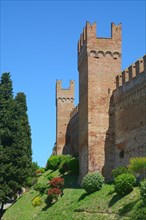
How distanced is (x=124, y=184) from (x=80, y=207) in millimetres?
3920

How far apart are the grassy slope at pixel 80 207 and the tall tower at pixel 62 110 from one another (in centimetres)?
2060

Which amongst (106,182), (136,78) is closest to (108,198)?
(106,182)

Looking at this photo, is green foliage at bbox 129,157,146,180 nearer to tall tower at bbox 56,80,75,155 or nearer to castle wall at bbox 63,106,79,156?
castle wall at bbox 63,106,79,156

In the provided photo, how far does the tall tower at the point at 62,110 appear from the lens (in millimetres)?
62719

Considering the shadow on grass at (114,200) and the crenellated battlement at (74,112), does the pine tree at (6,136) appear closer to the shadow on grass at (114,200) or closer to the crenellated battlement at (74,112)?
the shadow on grass at (114,200)

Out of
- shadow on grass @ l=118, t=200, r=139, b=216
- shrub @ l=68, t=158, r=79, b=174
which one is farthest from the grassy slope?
shrub @ l=68, t=158, r=79, b=174

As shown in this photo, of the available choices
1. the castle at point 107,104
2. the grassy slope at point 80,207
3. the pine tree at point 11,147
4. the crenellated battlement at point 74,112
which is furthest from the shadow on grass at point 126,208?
the crenellated battlement at point 74,112

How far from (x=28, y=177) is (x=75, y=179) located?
4.10 meters

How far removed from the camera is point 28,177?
4231 cm

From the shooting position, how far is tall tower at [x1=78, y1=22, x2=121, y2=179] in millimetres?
37375

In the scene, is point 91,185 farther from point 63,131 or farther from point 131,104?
point 63,131

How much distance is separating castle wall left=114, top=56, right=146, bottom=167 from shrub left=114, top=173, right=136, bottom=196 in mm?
3512

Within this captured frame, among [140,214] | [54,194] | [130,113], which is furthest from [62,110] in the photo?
[140,214]

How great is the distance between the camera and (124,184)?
28.7m
